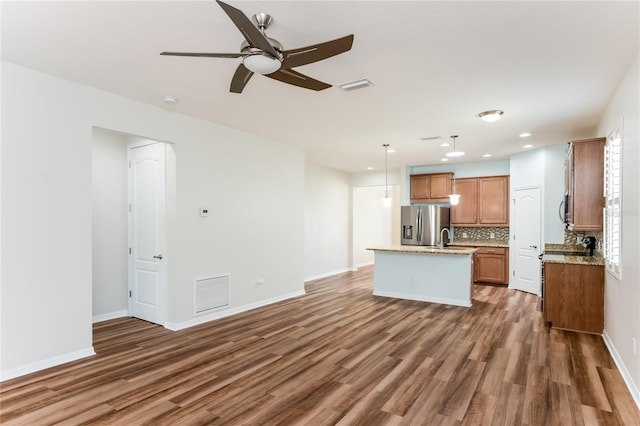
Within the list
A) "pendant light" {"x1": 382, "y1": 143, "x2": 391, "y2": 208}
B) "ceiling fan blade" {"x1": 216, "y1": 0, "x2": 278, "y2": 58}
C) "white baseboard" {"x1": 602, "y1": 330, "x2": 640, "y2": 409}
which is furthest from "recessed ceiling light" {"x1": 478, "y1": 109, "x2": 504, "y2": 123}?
"ceiling fan blade" {"x1": 216, "y1": 0, "x2": 278, "y2": 58}

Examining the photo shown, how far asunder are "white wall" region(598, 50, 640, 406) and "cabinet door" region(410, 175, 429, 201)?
477 cm

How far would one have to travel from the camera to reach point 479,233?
801cm

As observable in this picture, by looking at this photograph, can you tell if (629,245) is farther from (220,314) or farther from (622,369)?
(220,314)

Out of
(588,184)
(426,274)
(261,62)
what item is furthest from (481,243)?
(261,62)

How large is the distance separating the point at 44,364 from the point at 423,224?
665 cm

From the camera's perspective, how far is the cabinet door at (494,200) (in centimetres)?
745

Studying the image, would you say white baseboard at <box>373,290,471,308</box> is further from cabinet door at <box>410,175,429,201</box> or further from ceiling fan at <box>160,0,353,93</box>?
ceiling fan at <box>160,0,353,93</box>

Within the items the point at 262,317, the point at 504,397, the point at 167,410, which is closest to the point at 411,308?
the point at 262,317

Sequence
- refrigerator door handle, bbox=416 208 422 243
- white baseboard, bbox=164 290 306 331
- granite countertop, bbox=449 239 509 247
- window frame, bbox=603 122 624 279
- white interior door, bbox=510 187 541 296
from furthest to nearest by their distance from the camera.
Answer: refrigerator door handle, bbox=416 208 422 243
granite countertop, bbox=449 239 509 247
white interior door, bbox=510 187 541 296
white baseboard, bbox=164 290 306 331
window frame, bbox=603 122 624 279

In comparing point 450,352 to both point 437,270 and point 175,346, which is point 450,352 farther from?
point 175,346

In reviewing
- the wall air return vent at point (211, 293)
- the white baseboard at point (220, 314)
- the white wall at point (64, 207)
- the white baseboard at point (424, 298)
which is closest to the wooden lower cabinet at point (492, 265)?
the white baseboard at point (424, 298)

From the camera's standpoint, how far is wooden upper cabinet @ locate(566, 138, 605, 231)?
4188mm

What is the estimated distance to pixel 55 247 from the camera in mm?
3326

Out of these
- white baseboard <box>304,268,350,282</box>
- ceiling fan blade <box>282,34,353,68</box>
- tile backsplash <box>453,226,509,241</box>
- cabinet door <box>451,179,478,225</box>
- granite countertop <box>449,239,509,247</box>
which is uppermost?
ceiling fan blade <box>282,34,353,68</box>
